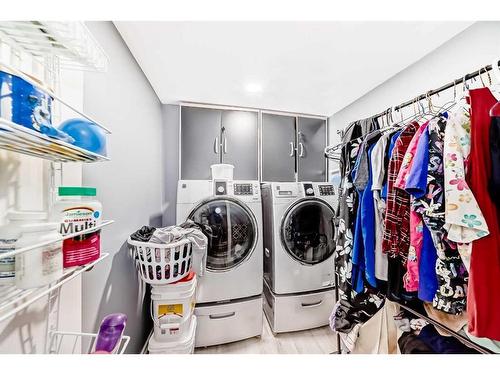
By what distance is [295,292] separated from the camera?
1.81 metres

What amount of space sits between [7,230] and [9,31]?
52 cm

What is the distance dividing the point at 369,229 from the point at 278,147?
5.49ft

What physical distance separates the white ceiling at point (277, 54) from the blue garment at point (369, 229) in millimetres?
903

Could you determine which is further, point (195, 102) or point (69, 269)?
point (195, 102)

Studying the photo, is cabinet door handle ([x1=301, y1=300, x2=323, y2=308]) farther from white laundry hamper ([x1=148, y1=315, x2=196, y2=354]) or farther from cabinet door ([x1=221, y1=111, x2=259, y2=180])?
cabinet door ([x1=221, y1=111, x2=259, y2=180])

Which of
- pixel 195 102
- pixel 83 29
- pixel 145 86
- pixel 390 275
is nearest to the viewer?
pixel 83 29

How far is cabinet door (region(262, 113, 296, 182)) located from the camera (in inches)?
97.3

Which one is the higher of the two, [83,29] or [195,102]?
[195,102]

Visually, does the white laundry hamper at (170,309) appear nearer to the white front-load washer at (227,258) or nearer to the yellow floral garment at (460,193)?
the white front-load washer at (227,258)

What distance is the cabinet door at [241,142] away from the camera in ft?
7.75

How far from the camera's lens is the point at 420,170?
30.8 inches
